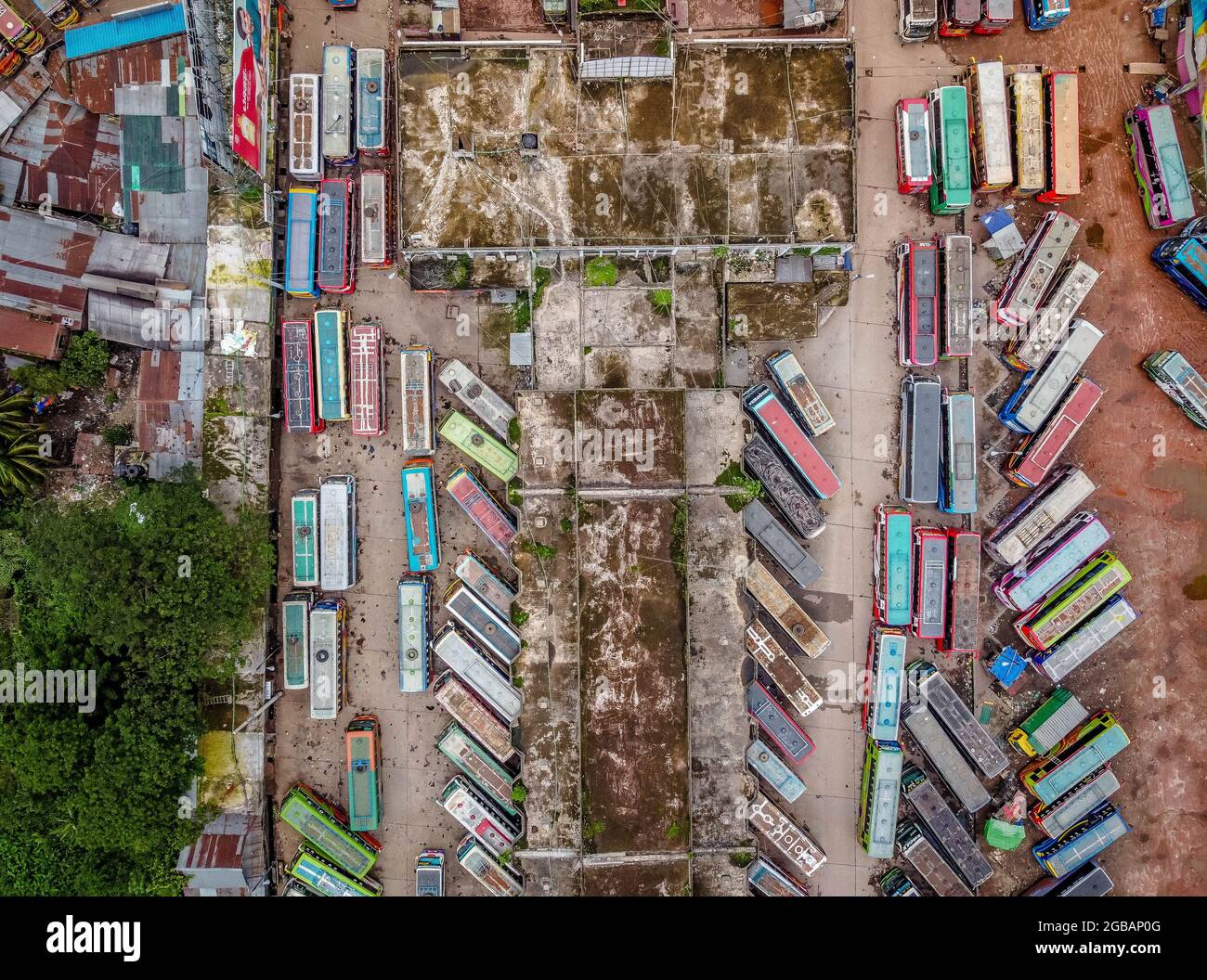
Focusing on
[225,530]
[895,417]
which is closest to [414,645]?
[225,530]

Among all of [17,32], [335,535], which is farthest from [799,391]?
[17,32]

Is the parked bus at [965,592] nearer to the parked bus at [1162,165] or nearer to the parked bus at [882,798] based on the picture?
the parked bus at [882,798]

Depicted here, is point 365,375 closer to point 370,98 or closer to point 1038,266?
point 370,98

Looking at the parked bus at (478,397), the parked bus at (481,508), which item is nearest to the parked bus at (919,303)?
the parked bus at (478,397)

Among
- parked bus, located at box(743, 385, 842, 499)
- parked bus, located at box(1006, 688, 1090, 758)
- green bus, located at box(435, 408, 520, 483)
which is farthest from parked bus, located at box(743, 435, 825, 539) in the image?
parked bus, located at box(1006, 688, 1090, 758)

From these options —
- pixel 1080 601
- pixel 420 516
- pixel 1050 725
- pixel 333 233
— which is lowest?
pixel 1050 725
